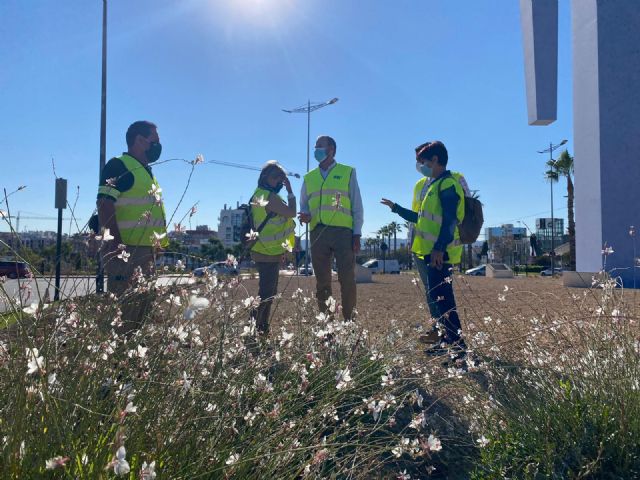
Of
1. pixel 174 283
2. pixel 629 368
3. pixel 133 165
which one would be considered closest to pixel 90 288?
pixel 174 283

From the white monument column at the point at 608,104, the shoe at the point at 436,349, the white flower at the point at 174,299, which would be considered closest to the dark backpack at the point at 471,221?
the shoe at the point at 436,349

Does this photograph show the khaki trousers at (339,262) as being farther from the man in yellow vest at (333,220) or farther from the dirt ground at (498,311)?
the dirt ground at (498,311)

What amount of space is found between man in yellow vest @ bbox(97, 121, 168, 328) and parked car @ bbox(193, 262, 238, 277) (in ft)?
2.24

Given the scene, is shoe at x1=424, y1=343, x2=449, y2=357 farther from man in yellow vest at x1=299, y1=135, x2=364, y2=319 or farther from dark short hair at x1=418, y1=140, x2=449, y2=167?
dark short hair at x1=418, y1=140, x2=449, y2=167

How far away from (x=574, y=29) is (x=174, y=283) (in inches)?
755

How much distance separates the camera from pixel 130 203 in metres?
3.65

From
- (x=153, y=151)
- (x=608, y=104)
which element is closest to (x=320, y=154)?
(x=153, y=151)

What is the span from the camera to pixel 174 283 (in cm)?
222

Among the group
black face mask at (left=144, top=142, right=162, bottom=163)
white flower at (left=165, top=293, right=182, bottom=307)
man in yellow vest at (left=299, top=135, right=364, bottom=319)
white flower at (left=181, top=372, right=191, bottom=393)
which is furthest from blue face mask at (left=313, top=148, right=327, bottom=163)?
white flower at (left=181, top=372, right=191, bottom=393)

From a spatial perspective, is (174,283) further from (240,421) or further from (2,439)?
(2,439)

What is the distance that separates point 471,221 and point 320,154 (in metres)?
1.64

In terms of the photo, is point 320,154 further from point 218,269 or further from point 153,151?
point 218,269

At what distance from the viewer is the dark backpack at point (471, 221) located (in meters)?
4.51

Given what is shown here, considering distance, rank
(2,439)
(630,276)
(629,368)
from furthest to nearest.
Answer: (630,276)
(629,368)
(2,439)
